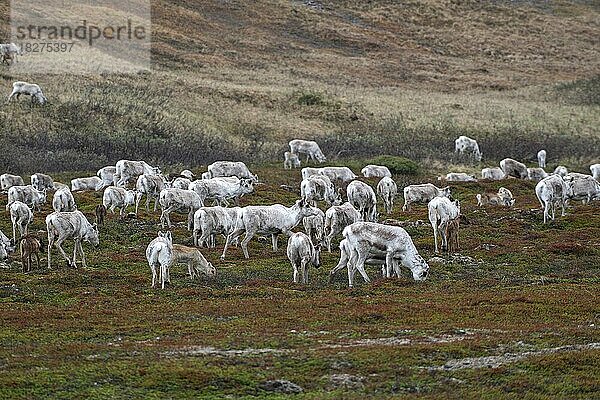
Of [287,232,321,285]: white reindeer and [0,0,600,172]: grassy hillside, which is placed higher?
[0,0,600,172]: grassy hillside

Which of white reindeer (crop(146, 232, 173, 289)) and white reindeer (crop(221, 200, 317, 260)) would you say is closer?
white reindeer (crop(146, 232, 173, 289))

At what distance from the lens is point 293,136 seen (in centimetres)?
6806

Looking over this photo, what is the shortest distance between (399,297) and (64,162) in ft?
111

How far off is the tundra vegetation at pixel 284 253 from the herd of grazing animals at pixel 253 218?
646mm

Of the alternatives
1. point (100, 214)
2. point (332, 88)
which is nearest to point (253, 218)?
point (100, 214)

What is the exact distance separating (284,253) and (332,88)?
57.9m

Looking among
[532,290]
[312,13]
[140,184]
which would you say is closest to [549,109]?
[312,13]

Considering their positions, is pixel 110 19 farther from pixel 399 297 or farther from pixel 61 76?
pixel 399 297

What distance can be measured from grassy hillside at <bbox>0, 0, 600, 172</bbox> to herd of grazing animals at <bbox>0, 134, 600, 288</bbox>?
14798mm

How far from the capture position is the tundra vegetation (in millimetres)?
14258

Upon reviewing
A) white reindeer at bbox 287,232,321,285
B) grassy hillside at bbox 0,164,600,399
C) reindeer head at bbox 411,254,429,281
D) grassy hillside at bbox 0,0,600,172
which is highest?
grassy hillside at bbox 0,0,600,172

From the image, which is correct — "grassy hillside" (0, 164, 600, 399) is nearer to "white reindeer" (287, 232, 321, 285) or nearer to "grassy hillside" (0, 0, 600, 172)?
"white reindeer" (287, 232, 321, 285)

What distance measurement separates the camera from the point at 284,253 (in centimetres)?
2828

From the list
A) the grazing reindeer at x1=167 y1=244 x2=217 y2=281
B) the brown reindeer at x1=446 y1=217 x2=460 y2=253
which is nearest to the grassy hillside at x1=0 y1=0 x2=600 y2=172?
the brown reindeer at x1=446 y1=217 x2=460 y2=253
